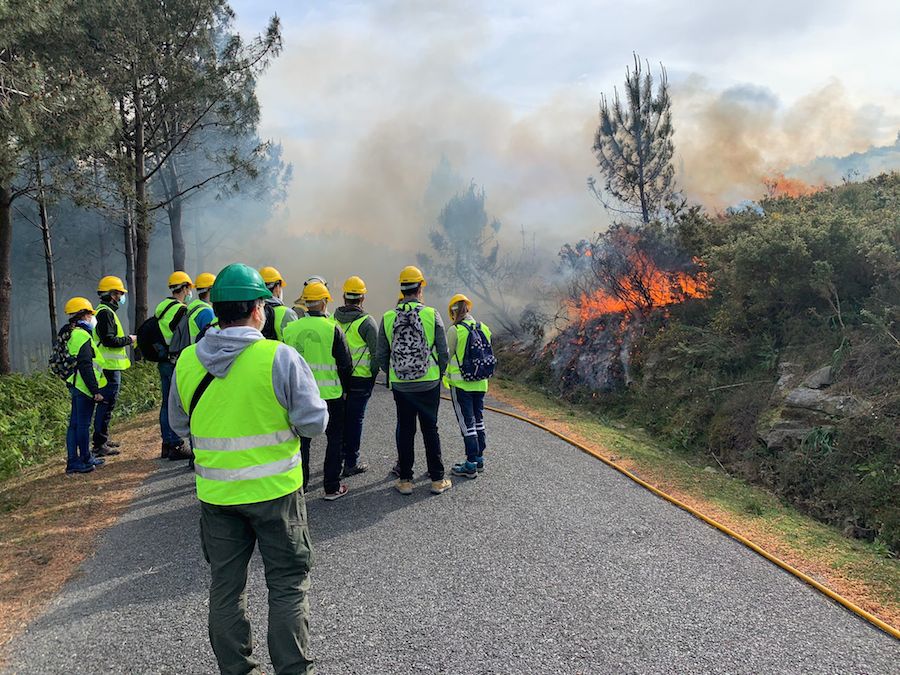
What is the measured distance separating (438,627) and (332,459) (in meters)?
2.30

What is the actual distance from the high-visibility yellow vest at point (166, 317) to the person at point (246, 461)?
409 centimetres

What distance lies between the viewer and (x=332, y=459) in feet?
16.7

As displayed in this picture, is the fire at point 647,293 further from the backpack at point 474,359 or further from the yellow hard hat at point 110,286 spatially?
the yellow hard hat at point 110,286

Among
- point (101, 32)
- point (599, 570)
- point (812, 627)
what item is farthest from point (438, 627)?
point (101, 32)

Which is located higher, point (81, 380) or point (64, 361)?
point (64, 361)

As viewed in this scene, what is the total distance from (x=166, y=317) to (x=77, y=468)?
78.8 inches

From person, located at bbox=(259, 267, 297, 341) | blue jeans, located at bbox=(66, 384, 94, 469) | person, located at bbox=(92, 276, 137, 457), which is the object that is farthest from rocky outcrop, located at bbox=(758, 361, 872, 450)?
blue jeans, located at bbox=(66, 384, 94, 469)

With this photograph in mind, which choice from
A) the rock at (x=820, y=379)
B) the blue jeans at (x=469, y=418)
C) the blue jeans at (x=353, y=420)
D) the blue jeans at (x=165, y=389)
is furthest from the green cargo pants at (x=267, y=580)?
the rock at (x=820, y=379)

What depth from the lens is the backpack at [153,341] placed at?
618 cm

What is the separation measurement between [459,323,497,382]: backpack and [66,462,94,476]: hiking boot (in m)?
4.45

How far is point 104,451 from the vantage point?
6801mm

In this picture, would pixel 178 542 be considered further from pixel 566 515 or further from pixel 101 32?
pixel 101 32

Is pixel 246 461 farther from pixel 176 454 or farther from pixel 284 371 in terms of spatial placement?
pixel 176 454

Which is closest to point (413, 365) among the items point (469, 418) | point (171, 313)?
point (469, 418)
